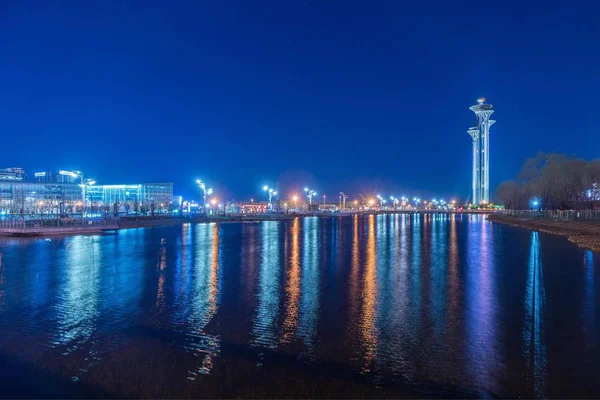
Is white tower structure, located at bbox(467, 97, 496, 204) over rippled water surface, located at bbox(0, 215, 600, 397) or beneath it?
over

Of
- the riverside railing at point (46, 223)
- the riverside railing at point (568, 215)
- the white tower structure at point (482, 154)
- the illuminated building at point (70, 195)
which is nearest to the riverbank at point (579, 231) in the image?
the riverside railing at point (568, 215)

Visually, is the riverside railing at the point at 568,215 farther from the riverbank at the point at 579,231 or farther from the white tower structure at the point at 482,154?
the white tower structure at the point at 482,154

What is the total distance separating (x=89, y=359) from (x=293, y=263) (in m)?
11.5

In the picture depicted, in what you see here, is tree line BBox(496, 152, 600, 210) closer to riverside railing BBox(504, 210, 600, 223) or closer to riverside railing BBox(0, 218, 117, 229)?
riverside railing BBox(504, 210, 600, 223)

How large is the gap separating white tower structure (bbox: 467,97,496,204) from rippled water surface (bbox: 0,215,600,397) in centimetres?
15309

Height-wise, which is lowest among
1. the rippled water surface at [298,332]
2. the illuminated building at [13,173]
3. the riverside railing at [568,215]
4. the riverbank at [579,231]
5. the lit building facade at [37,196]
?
the rippled water surface at [298,332]

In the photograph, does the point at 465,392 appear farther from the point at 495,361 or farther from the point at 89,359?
the point at 89,359

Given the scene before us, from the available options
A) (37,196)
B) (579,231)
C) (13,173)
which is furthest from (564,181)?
(13,173)

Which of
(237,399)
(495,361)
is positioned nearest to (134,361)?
(237,399)

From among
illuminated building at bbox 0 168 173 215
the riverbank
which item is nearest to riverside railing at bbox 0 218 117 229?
illuminated building at bbox 0 168 173 215

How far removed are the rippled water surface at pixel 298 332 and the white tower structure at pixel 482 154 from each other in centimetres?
15309

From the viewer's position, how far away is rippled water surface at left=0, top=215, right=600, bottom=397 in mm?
5730

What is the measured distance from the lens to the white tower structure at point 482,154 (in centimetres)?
15750

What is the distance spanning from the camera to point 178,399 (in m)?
5.22
